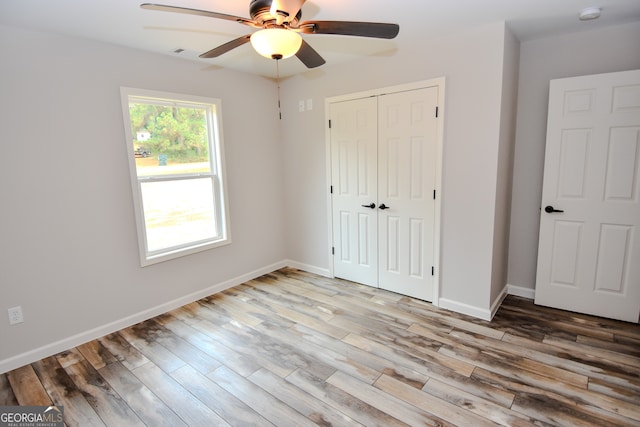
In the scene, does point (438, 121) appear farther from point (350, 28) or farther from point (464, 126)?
point (350, 28)

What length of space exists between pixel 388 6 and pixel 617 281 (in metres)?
2.98

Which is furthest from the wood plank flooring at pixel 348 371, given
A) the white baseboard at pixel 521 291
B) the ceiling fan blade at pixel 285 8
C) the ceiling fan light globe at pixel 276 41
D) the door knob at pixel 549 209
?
the ceiling fan blade at pixel 285 8

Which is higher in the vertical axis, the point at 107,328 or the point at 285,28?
the point at 285,28

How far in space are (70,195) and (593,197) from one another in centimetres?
438

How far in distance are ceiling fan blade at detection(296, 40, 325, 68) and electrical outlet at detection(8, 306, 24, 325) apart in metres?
2.76

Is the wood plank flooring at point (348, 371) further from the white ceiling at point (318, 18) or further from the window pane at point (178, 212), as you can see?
the white ceiling at point (318, 18)

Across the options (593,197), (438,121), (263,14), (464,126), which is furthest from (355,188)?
(263,14)

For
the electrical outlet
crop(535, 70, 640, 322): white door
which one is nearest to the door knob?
crop(535, 70, 640, 322): white door

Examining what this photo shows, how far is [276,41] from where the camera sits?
1.77 metres

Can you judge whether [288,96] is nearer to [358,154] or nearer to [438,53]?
[358,154]

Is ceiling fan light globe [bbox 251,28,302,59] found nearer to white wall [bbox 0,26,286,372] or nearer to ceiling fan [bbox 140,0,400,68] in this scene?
ceiling fan [bbox 140,0,400,68]

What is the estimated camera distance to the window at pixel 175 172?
3.05 m

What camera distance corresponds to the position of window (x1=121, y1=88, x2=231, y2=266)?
3.05m

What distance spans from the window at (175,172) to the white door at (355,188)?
4.29ft
